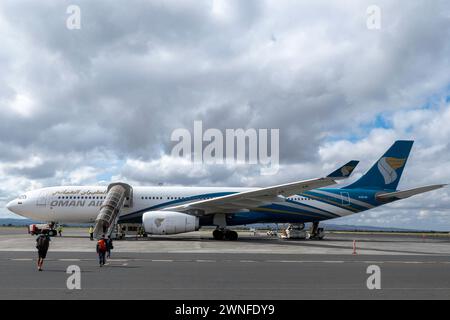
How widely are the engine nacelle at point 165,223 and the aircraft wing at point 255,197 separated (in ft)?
4.90

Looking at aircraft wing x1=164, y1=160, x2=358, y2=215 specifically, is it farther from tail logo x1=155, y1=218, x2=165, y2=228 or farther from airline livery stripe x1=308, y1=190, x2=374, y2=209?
airline livery stripe x1=308, y1=190, x2=374, y2=209

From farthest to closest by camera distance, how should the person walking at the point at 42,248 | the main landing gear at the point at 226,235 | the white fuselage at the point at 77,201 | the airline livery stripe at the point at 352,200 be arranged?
1. the airline livery stripe at the point at 352,200
2. the white fuselage at the point at 77,201
3. the main landing gear at the point at 226,235
4. the person walking at the point at 42,248

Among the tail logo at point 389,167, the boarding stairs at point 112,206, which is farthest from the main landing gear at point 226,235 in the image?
the tail logo at point 389,167

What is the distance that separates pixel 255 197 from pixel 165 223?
6112 mm

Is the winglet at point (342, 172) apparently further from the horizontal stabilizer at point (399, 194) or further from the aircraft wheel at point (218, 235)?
the aircraft wheel at point (218, 235)

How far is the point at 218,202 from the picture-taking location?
2905 cm

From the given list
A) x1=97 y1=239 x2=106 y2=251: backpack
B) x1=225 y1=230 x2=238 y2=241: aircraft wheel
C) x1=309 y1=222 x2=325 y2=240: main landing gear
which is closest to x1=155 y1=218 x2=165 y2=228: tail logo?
x1=225 y1=230 x2=238 y2=241: aircraft wheel

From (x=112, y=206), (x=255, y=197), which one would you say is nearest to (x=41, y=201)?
(x=112, y=206)

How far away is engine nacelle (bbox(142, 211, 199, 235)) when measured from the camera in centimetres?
2819

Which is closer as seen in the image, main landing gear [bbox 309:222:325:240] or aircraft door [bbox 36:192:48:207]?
aircraft door [bbox 36:192:48:207]

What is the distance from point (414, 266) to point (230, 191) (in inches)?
707

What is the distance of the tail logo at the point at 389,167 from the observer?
115 ft

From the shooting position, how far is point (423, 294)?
32.6ft
